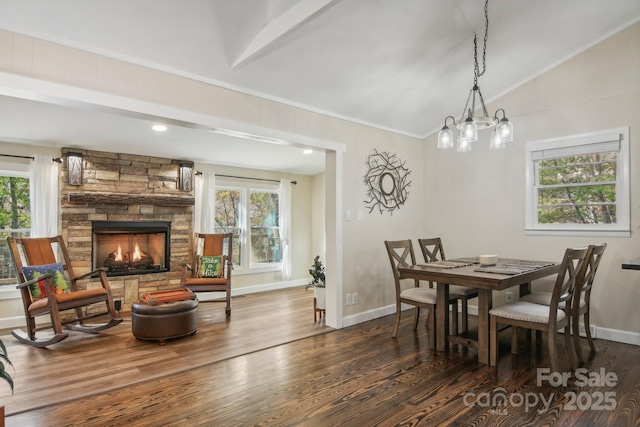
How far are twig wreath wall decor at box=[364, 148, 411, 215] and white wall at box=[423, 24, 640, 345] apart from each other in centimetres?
51

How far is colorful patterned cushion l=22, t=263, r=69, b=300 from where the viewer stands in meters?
3.76

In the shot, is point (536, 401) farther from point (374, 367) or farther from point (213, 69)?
point (213, 69)

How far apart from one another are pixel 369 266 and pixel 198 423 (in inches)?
104

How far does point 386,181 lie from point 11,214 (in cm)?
456

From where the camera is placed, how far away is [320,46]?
2965 mm

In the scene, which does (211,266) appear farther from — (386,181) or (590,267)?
(590,267)

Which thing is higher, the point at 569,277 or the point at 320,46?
the point at 320,46

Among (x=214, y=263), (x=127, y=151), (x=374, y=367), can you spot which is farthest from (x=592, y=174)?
(x=127, y=151)

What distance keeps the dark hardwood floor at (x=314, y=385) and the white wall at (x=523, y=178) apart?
56cm

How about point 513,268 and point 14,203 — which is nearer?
point 513,268

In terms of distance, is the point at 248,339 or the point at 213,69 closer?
the point at 213,69

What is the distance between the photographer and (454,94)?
423cm

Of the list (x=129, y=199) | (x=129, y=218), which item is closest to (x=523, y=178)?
(x=129, y=199)

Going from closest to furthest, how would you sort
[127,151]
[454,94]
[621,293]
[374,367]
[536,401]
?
[536,401]
[374,367]
[621,293]
[454,94]
[127,151]
